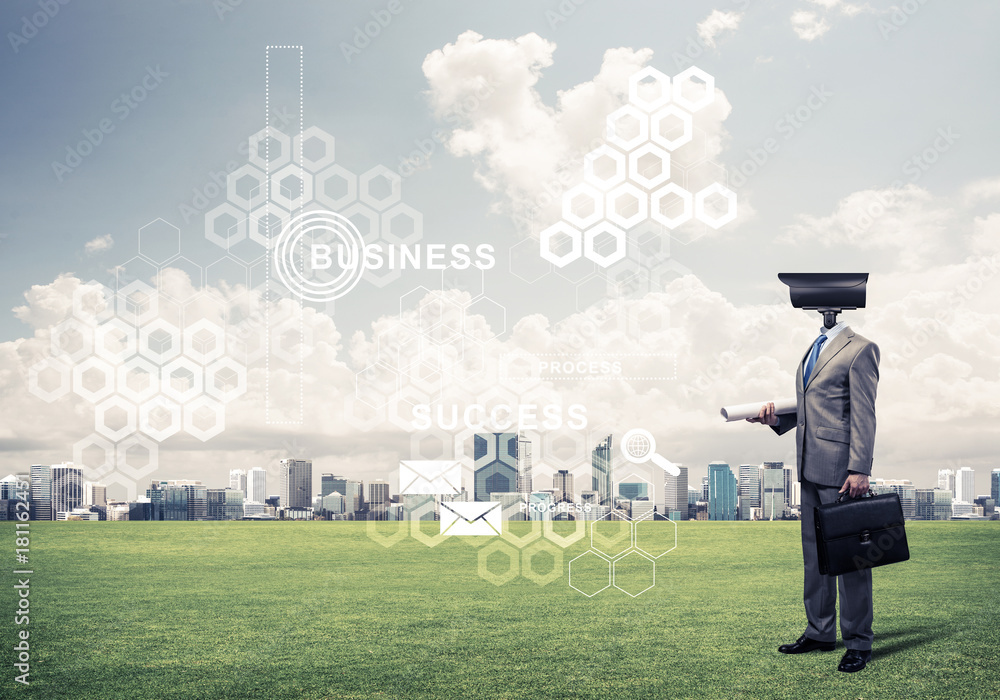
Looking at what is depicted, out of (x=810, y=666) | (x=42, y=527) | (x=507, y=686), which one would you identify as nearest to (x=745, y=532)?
(x=810, y=666)

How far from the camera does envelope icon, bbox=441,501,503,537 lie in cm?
950

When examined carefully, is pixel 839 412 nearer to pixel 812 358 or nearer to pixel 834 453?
pixel 834 453

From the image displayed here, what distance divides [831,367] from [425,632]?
3.30m

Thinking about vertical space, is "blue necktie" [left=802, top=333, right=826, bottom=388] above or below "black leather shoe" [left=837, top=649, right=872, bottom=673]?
above

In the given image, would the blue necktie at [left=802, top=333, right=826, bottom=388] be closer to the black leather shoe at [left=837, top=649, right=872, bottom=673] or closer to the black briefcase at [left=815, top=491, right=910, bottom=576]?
the black briefcase at [left=815, top=491, right=910, bottom=576]

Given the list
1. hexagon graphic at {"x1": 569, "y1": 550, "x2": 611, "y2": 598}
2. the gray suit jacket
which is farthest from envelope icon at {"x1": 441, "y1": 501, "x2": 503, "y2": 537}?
the gray suit jacket

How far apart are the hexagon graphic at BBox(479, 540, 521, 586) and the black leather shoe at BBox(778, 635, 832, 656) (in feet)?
10.7

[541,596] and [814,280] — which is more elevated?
[814,280]

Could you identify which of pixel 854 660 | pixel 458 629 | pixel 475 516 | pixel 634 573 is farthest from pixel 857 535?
pixel 475 516

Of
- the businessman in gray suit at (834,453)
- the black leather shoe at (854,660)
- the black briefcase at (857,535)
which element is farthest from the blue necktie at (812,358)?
the black leather shoe at (854,660)

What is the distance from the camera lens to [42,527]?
11.6 m

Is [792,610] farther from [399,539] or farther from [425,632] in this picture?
[399,539]

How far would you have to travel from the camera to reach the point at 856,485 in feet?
15.0

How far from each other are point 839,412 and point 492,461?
5.44 m
